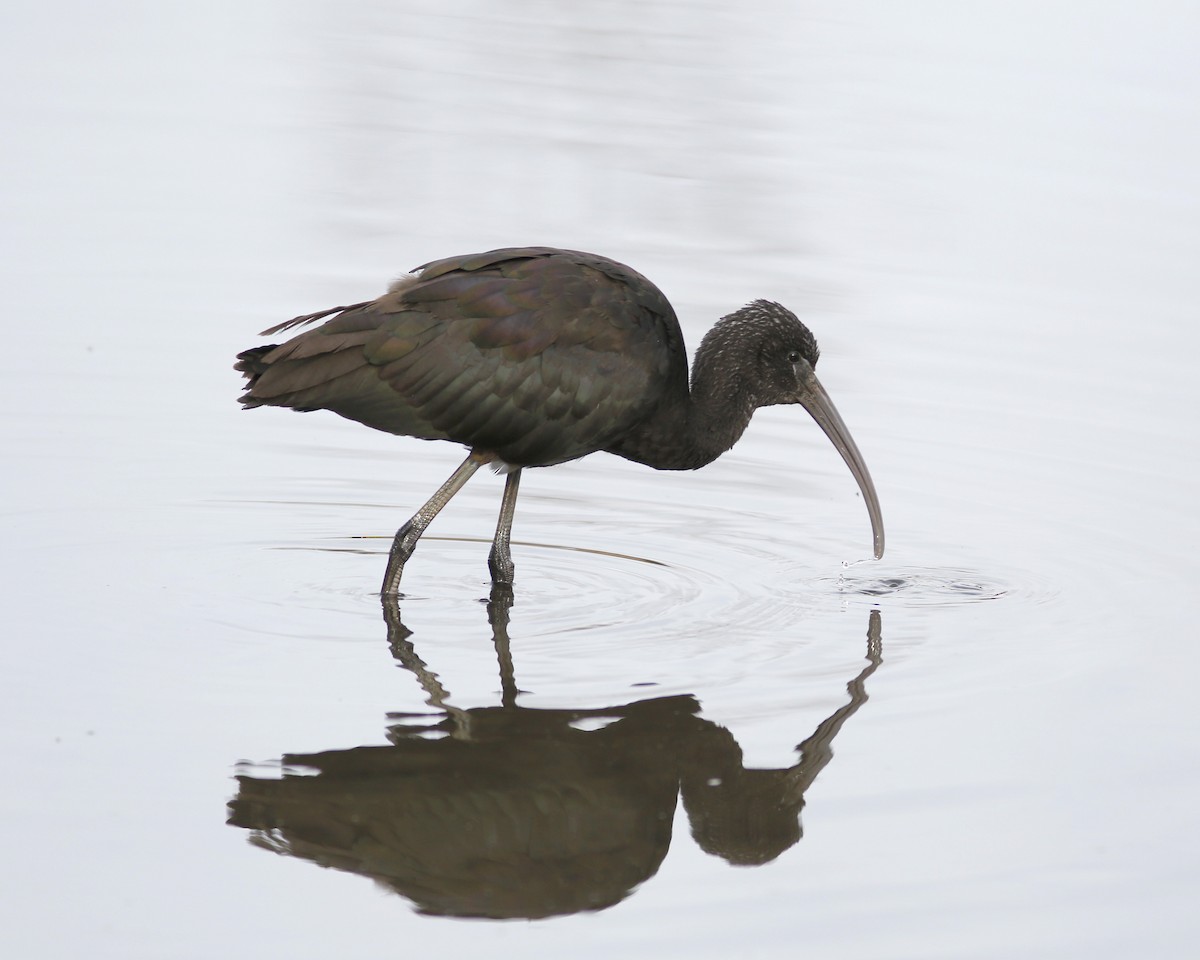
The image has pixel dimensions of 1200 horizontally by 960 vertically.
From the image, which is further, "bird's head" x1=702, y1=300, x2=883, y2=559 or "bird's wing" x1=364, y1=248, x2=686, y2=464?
"bird's head" x1=702, y1=300, x2=883, y2=559

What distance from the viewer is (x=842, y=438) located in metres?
A: 9.60

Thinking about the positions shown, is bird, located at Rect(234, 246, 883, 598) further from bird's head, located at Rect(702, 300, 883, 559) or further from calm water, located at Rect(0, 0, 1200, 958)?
calm water, located at Rect(0, 0, 1200, 958)

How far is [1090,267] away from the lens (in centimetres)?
1451

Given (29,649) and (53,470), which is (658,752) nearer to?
(29,649)

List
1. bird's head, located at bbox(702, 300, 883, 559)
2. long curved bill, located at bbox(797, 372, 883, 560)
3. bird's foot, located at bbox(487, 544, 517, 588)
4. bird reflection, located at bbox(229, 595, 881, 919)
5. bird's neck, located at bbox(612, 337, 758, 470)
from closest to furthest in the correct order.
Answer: bird reflection, located at bbox(229, 595, 881, 919)
bird's foot, located at bbox(487, 544, 517, 588)
bird's neck, located at bbox(612, 337, 758, 470)
bird's head, located at bbox(702, 300, 883, 559)
long curved bill, located at bbox(797, 372, 883, 560)

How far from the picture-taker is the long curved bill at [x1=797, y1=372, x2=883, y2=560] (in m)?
9.46

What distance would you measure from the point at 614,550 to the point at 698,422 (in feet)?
2.43

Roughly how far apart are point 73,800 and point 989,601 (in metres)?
4.22

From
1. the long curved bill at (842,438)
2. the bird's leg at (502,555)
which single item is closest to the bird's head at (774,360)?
the long curved bill at (842,438)

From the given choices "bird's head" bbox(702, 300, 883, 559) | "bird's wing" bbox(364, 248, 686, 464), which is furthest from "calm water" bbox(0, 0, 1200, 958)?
"bird's wing" bbox(364, 248, 686, 464)

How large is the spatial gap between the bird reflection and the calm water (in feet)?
0.06

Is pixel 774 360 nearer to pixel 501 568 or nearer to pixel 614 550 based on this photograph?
pixel 614 550

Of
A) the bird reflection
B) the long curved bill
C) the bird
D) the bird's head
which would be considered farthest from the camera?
the long curved bill

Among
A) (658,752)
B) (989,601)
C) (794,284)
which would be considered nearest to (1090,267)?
(794,284)
